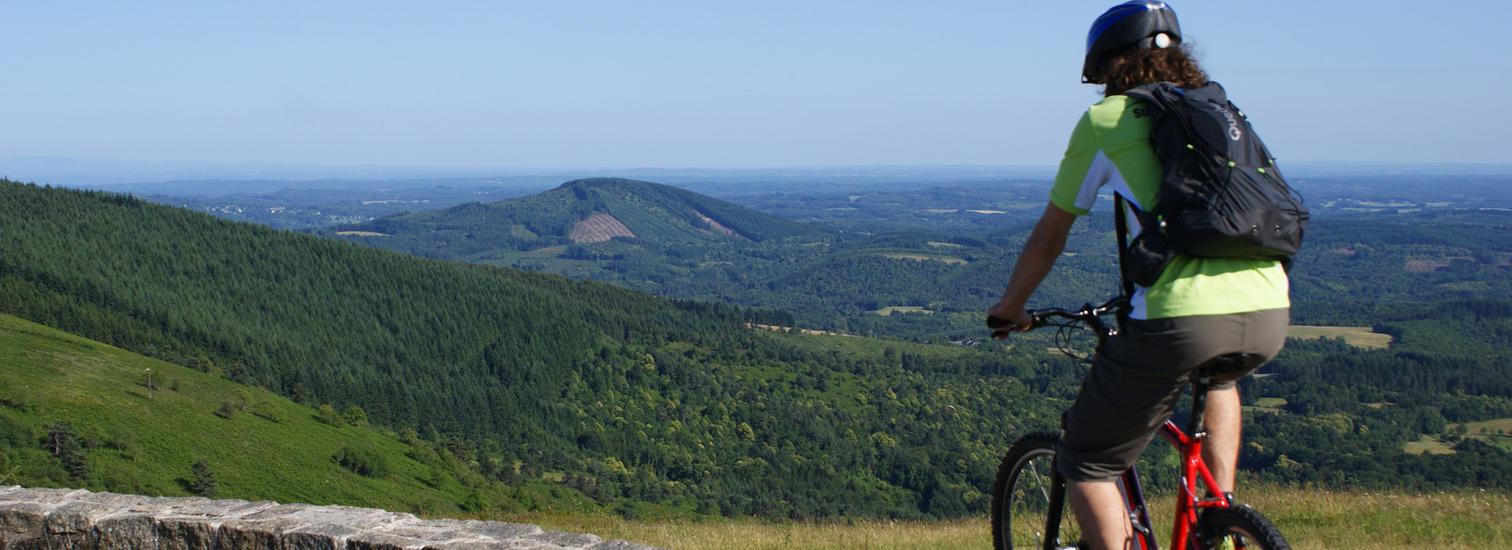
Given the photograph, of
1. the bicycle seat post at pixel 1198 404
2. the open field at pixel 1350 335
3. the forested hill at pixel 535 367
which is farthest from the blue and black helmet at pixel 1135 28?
the open field at pixel 1350 335

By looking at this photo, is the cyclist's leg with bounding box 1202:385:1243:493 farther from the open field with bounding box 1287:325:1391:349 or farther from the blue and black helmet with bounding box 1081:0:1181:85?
the open field with bounding box 1287:325:1391:349

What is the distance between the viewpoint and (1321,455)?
6912cm

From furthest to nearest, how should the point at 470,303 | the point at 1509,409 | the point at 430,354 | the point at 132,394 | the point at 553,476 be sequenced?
the point at 470,303, the point at 430,354, the point at 1509,409, the point at 553,476, the point at 132,394

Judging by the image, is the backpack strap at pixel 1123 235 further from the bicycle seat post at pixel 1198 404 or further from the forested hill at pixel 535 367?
the forested hill at pixel 535 367

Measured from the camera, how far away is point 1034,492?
5.14 metres

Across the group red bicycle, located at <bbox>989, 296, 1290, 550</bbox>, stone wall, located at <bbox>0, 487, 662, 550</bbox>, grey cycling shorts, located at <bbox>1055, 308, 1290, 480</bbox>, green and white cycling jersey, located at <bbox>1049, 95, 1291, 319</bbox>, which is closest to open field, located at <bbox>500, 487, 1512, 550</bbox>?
red bicycle, located at <bbox>989, 296, 1290, 550</bbox>

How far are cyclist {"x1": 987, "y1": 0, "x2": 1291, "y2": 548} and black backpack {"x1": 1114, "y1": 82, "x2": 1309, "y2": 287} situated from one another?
0.07 m

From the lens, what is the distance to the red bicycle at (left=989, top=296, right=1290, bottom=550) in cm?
332

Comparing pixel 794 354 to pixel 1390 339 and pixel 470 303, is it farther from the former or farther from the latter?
pixel 1390 339

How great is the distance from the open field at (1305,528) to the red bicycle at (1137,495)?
1.87 meters

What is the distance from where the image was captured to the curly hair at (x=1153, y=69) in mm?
3359

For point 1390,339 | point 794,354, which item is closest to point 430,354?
point 794,354

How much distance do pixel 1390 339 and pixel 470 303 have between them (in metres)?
143

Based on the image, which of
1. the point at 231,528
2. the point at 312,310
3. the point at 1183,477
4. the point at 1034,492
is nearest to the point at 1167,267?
the point at 1183,477
